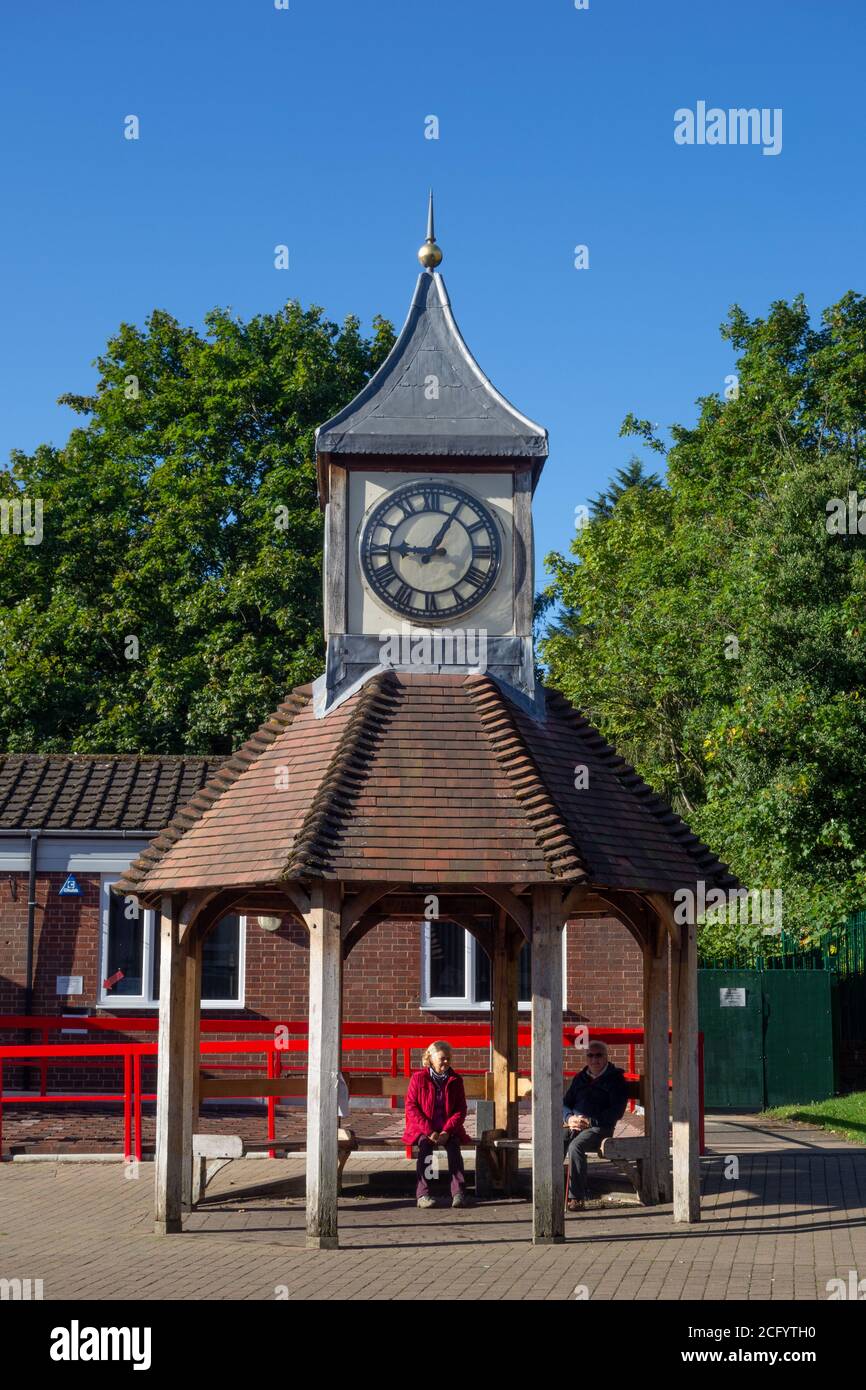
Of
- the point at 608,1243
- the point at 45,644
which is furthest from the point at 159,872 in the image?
the point at 45,644

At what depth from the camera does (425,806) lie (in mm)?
12047

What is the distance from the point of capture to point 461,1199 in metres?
13.2

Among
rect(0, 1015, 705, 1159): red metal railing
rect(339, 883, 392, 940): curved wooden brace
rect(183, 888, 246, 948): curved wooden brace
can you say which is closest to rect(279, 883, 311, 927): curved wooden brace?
rect(339, 883, 392, 940): curved wooden brace

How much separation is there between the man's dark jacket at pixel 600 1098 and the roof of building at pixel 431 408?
205 inches

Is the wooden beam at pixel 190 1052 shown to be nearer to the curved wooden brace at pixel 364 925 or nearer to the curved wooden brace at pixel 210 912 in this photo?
the curved wooden brace at pixel 210 912

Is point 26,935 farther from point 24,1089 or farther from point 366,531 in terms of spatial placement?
point 366,531

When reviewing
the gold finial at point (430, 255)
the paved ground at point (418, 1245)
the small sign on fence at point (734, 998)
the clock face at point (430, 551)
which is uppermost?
the gold finial at point (430, 255)

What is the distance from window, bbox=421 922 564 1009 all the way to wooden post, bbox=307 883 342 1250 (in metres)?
10.8

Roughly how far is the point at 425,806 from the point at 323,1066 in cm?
201

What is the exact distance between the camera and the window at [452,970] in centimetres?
2233

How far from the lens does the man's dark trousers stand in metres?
13.4

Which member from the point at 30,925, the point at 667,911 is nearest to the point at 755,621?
the point at 30,925

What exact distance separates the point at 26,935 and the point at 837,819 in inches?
481

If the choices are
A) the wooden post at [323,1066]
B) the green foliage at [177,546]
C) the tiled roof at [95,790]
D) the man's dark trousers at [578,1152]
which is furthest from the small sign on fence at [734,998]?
the green foliage at [177,546]
